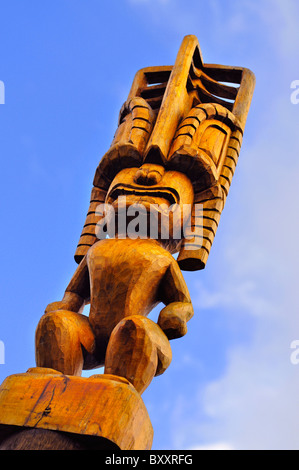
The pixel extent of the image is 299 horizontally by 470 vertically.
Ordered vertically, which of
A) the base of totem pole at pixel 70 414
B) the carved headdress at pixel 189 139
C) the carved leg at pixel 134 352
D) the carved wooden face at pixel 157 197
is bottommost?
the base of totem pole at pixel 70 414

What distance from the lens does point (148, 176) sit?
4098 millimetres

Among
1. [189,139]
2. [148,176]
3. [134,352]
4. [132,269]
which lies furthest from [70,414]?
[189,139]

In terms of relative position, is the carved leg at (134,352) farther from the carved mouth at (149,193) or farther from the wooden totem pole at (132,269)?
the carved mouth at (149,193)

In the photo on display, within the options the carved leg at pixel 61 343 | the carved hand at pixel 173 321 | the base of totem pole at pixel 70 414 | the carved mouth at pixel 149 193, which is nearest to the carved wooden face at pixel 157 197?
the carved mouth at pixel 149 193

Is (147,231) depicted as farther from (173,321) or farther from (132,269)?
(173,321)

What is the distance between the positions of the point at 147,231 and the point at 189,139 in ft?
3.07

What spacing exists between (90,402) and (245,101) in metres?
A: 3.53

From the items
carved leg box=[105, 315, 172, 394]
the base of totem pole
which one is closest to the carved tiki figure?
carved leg box=[105, 315, 172, 394]

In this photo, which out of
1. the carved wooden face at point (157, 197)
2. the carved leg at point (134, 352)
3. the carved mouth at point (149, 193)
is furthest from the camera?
the carved mouth at point (149, 193)

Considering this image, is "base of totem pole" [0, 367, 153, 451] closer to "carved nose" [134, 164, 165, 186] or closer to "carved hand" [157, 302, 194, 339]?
"carved hand" [157, 302, 194, 339]

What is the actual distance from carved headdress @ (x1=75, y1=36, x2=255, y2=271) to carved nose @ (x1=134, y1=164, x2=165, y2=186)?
161 millimetres

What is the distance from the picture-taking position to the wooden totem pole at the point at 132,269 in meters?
2.62

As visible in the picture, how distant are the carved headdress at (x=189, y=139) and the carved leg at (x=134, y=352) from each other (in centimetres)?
98
